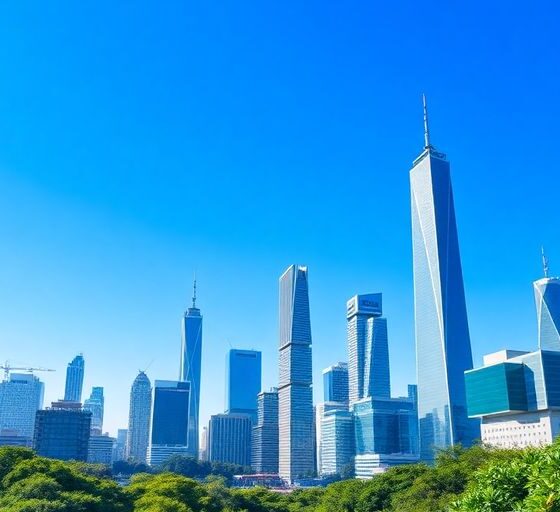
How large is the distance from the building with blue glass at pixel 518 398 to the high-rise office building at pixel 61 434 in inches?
4572

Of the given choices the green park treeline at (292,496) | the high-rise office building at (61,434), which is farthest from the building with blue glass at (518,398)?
the high-rise office building at (61,434)

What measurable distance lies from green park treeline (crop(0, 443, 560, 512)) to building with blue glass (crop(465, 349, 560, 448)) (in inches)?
3183

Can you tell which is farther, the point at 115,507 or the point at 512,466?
the point at 115,507

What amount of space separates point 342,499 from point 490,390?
97021mm

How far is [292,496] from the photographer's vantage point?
3204 inches

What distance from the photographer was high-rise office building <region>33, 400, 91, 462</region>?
176 meters

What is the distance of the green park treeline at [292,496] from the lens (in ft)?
47.1

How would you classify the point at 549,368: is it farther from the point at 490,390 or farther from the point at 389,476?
the point at 389,476

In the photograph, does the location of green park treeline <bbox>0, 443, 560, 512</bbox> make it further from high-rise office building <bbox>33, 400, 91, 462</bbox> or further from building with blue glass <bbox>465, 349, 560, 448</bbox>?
high-rise office building <bbox>33, 400, 91, 462</bbox>

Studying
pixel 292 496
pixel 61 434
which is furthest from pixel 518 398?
pixel 61 434

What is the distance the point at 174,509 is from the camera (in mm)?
48406

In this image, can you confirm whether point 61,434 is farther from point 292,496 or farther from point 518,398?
point 518,398

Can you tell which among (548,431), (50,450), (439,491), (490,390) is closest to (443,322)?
(490,390)

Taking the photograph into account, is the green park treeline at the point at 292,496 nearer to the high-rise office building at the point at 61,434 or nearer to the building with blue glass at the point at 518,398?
the building with blue glass at the point at 518,398
